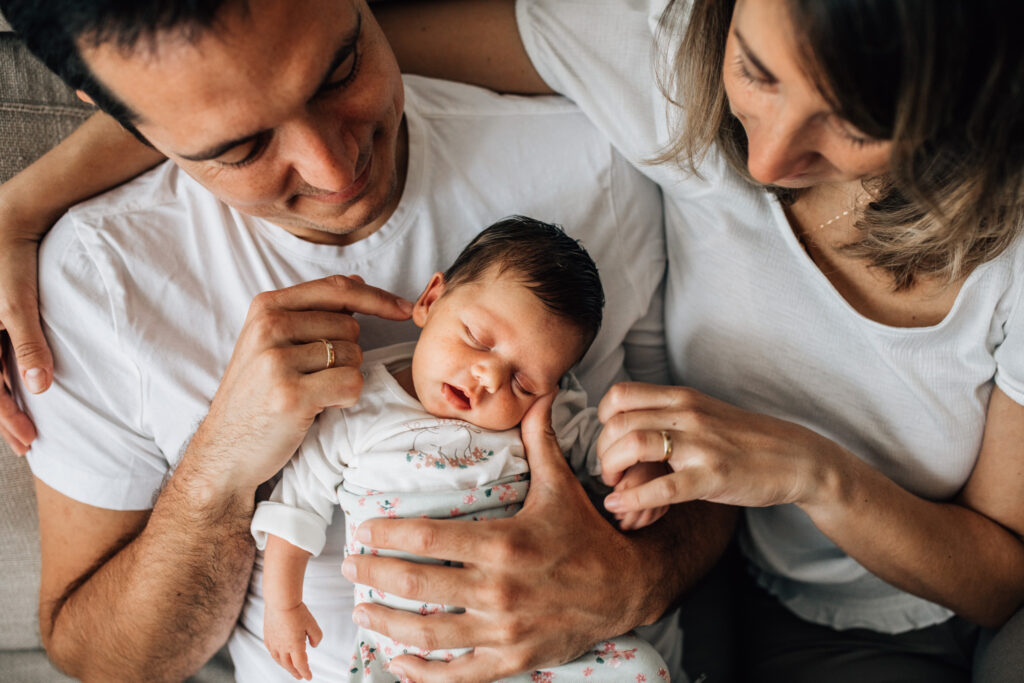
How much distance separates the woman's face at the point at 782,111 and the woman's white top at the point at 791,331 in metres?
0.31

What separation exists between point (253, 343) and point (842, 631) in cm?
153

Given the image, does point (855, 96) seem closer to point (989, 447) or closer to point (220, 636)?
point (989, 447)

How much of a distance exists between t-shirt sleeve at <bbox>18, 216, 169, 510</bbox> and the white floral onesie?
12.8 inches

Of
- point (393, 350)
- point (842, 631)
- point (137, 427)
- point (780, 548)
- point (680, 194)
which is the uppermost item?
point (680, 194)

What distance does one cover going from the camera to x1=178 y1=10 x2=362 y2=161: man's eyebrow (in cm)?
104

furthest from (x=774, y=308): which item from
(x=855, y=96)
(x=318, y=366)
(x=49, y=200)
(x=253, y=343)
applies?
(x=49, y=200)

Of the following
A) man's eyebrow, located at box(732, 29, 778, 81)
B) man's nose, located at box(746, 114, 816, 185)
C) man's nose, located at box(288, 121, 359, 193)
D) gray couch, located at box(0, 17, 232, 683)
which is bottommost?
gray couch, located at box(0, 17, 232, 683)

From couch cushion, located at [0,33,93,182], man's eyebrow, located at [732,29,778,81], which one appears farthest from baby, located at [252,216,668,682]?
couch cushion, located at [0,33,93,182]

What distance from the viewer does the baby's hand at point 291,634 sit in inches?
48.0

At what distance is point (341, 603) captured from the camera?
1403 mm

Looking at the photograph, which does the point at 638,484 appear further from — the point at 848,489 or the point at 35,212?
the point at 35,212

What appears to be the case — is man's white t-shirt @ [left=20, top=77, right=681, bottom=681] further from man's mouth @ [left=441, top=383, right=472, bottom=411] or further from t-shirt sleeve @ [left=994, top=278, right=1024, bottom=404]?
t-shirt sleeve @ [left=994, top=278, right=1024, bottom=404]

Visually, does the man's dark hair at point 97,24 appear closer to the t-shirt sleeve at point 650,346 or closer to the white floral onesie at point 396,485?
the white floral onesie at point 396,485

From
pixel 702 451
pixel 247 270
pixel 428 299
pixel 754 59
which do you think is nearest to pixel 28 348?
pixel 247 270
